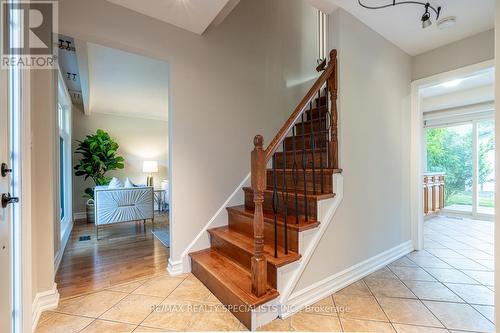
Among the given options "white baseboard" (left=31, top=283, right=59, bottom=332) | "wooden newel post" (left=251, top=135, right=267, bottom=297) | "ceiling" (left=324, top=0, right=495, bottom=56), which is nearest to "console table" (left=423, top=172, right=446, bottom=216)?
"ceiling" (left=324, top=0, right=495, bottom=56)

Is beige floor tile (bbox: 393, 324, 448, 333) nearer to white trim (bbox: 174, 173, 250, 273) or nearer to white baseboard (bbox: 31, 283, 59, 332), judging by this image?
white trim (bbox: 174, 173, 250, 273)

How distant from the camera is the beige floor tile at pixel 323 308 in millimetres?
1671

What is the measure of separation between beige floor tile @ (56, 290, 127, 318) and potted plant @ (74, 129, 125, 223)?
365 cm

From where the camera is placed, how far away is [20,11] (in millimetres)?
1233

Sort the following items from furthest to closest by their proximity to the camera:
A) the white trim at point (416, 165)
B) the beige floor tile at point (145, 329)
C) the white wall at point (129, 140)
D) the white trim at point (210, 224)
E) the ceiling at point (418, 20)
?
1. the white wall at point (129, 140)
2. the white trim at point (416, 165)
3. the white trim at point (210, 224)
4. the ceiling at point (418, 20)
5. the beige floor tile at point (145, 329)

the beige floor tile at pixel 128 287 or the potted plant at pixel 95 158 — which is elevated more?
the potted plant at pixel 95 158

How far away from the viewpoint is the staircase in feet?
5.01

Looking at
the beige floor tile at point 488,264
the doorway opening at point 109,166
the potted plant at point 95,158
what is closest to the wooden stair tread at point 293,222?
the doorway opening at point 109,166

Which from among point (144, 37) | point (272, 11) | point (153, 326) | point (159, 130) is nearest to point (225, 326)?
point (153, 326)

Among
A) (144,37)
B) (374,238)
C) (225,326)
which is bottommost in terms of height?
(225,326)

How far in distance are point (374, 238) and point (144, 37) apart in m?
2.88

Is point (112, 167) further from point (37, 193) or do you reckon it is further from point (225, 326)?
point (225, 326)

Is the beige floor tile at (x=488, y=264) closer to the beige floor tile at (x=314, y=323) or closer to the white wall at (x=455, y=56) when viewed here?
the beige floor tile at (x=314, y=323)

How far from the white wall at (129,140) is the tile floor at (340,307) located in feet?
14.1
